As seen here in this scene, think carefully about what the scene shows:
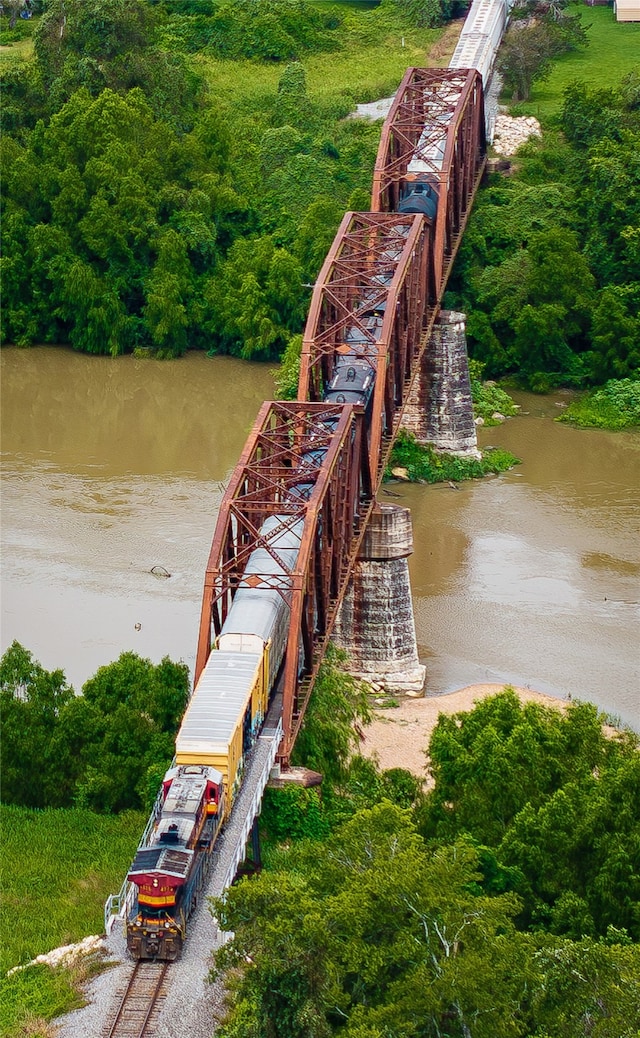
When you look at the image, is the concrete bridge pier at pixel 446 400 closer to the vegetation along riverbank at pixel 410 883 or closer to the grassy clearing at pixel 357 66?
the vegetation along riverbank at pixel 410 883

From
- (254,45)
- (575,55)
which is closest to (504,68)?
(575,55)

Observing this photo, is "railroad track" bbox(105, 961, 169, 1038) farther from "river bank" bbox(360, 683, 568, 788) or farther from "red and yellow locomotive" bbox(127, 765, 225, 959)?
"river bank" bbox(360, 683, 568, 788)

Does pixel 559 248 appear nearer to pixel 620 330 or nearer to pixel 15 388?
pixel 620 330

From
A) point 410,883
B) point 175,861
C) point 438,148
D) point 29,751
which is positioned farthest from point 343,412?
point 438,148

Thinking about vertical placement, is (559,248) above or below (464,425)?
above

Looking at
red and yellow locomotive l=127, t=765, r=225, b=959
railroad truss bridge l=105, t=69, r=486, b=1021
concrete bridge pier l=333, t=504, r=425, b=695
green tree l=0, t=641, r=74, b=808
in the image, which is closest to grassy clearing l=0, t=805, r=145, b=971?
green tree l=0, t=641, r=74, b=808
